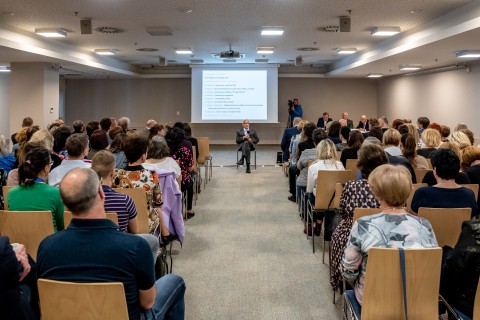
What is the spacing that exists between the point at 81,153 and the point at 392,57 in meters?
8.27

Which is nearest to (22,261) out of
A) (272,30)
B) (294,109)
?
(272,30)

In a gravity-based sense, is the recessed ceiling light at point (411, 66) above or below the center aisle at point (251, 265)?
Answer: above

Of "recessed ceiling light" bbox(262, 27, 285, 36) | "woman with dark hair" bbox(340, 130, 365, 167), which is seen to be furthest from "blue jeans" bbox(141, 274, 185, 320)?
"recessed ceiling light" bbox(262, 27, 285, 36)

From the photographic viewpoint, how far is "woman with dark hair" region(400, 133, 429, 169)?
15.2 ft

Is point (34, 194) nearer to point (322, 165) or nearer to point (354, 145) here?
point (322, 165)

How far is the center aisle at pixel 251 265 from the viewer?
3266 millimetres

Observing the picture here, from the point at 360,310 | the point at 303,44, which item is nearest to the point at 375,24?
the point at 303,44

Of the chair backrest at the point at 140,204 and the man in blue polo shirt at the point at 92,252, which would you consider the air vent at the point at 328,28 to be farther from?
the man in blue polo shirt at the point at 92,252

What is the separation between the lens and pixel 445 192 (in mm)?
2963

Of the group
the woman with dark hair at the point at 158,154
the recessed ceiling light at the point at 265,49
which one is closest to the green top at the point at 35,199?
the woman with dark hair at the point at 158,154

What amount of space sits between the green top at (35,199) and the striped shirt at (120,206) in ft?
1.42

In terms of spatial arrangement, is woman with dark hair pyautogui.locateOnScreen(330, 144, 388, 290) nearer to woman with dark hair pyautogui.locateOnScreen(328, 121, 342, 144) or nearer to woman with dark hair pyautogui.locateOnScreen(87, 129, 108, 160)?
woman with dark hair pyautogui.locateOnScreen(87, 129, 108, 160)

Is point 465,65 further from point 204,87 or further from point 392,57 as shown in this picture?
point 204,87

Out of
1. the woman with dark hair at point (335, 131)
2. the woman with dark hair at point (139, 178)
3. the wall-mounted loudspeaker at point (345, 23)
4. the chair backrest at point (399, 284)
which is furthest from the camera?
the wall-mounted loudspeaker at point (345, 23)
